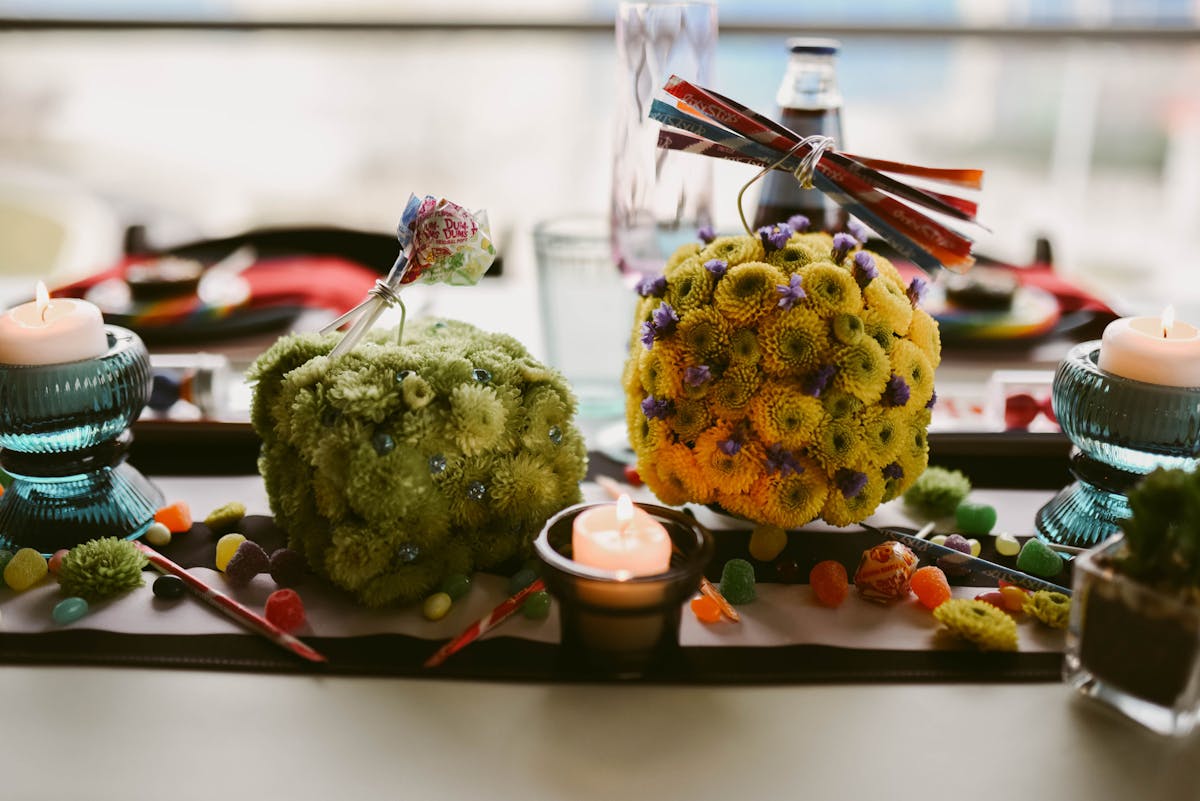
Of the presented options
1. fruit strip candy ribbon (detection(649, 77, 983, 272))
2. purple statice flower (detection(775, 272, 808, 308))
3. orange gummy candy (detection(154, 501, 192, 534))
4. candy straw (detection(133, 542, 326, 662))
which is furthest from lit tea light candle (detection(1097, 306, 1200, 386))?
orange gummy candy (detection(154, 501, 192, 534))

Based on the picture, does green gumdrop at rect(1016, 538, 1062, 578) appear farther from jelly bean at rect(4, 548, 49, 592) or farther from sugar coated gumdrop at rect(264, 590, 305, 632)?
jelly bean at rect(4, 548, 49, 592)

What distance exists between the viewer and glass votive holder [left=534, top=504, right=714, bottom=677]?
0.59m

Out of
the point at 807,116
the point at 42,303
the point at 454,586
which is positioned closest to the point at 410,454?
the point at 454,586

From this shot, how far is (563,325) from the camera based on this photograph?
3.26 feet

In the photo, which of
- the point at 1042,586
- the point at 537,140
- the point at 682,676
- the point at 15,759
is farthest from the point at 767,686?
the point at 537,140

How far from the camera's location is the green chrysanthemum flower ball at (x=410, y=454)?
664mm

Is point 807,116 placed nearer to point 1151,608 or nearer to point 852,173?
point 852,173

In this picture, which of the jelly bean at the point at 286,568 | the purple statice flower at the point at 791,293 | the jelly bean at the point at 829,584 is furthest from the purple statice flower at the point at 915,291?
the jelly bean at the point at 286,568

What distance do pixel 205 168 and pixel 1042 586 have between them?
485 cm

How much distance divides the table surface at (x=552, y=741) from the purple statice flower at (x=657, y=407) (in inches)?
8.0

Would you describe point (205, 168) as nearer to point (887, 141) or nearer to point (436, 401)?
point (887, 141)

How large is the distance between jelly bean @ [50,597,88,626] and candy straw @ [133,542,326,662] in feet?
0.21

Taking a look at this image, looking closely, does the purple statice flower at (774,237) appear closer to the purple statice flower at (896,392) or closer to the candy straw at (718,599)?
the purple statice flower at (896,392)

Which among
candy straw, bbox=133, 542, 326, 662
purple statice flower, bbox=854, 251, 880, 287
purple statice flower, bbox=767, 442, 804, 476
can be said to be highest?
purple statice flower, bbox=854, 251, 880, 287
